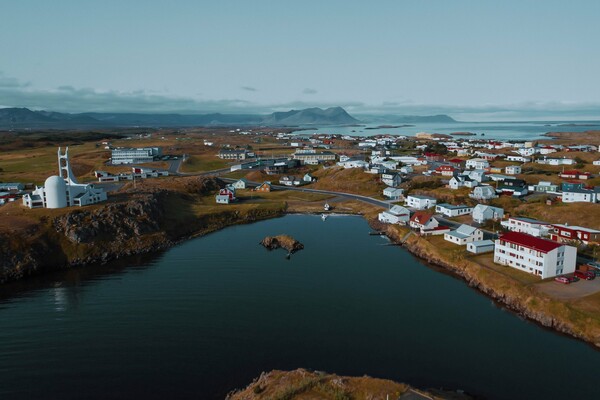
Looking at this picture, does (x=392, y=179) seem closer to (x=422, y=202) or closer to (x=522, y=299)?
(x=422, y=202)

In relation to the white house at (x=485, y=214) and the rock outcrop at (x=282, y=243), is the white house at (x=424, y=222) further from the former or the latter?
the rock outcrop at (x=282, y=243)

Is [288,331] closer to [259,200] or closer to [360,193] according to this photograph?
[259,200]

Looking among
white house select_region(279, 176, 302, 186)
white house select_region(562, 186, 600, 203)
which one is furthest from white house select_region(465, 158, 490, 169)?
white house select_region(279, 176, 302, 186)

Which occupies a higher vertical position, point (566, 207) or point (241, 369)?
point (566, 207)

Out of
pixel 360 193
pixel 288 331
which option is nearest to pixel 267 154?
pixel 360 193

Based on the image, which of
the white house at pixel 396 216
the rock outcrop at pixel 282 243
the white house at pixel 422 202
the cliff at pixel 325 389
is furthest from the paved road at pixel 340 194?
the cliff at pixel 325 389

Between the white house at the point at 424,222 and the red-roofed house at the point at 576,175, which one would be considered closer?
the white house at the point at 424,222
